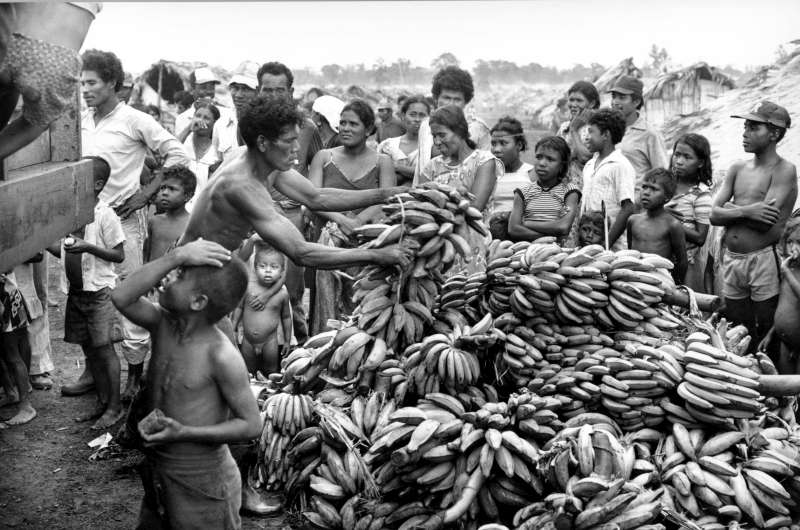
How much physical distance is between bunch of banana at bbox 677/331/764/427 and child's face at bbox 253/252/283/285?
2982 mm

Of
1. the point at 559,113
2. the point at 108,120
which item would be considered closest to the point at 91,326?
the point at 108,120

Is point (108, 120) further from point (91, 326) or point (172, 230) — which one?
point (91, 326)

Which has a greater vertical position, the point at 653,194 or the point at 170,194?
the point at 653,194

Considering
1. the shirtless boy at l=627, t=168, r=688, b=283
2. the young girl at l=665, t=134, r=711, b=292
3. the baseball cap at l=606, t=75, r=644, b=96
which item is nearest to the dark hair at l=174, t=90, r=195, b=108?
the baseball cap at l=606, t=75, r=644, b=96

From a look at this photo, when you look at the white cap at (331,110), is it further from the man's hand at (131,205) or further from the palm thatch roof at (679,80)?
the palm thatch roof at (679,80)

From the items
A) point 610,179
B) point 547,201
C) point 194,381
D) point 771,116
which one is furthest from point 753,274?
point 194,381

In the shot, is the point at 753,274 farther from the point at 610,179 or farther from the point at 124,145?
the point at 124,145

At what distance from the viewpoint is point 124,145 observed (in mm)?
6277

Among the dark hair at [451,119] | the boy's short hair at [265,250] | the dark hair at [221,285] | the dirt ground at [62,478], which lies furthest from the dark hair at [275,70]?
the dark hair at [221,285]

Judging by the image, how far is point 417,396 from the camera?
4246 mm

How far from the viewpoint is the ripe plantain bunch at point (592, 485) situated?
11.0ft

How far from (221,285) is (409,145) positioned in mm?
4055

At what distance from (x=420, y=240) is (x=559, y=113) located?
33.7 ft

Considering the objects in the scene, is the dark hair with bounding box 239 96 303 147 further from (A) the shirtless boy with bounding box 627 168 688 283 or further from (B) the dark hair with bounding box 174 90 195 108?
(B) the dark hair with bounding box 174 90 195 108
